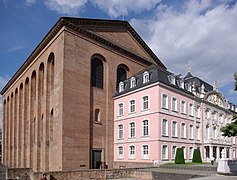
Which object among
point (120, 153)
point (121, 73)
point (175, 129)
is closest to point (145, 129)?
point (175, 129)

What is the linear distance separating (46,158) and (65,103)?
29.3 ft

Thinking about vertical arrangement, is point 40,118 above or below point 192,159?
above

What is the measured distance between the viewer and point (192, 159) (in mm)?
37406

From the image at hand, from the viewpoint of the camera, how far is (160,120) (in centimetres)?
3378

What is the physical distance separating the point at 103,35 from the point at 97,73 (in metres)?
5.53

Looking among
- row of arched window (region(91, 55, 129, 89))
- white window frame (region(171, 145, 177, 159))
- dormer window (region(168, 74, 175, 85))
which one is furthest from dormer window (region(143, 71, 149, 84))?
white window frame (region(171, 145, 177, 159))

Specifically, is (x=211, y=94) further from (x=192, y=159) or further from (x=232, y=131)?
(x=232, y=131)

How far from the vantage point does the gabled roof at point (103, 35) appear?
3625 centimetres

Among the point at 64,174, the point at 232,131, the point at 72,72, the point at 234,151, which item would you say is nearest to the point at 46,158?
the point at 72,72

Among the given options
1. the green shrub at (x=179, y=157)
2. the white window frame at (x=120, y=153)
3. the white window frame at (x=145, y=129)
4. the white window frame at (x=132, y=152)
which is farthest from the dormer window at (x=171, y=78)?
the white window frame at (x=120, y=153)

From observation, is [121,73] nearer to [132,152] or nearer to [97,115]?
[97,115]

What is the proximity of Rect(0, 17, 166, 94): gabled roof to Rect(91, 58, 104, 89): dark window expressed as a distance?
2831 millimetres

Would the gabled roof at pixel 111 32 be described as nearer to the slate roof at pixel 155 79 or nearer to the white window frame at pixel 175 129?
the slate roof at pixel 155 79

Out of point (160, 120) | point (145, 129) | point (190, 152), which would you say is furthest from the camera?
point (190, 152)
